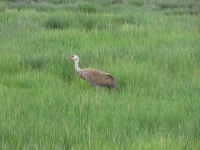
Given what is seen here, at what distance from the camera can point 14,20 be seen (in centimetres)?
1060

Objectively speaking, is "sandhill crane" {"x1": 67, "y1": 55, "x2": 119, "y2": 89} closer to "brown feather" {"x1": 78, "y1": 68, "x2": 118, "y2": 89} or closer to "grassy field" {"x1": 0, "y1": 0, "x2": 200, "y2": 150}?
"brown feather" {"x1": 78, "y1": 68, "x2": 118, "y2": 89}

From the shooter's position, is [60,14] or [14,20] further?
[60,14]

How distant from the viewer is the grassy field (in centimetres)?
424

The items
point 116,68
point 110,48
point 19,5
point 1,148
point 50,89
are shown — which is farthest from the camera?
point 19,5

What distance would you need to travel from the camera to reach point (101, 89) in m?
6.32

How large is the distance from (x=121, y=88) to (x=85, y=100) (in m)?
1.15

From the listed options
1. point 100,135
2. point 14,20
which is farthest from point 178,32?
point 100,135

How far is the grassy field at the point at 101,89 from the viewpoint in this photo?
424cm

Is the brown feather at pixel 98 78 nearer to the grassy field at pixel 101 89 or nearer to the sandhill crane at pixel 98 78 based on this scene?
the sandhill crane at pixel 98 78

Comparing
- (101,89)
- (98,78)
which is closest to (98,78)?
(98,78)

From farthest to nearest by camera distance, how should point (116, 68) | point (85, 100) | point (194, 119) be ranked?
1. point (116, 68)
2. point (85, 100)
3. point (194, 119)

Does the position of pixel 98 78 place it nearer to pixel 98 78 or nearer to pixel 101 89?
pixel 98 78

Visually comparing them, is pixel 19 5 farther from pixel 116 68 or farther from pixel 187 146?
pixel 187 146

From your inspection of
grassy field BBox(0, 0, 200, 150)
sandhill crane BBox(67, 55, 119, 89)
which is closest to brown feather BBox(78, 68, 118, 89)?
sandhill crane BBox(67, 55, 119, 89)
